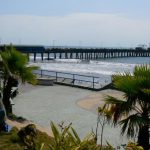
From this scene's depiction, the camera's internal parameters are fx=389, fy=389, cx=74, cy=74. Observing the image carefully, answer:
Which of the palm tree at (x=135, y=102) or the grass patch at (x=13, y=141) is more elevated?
the palm tree at (x=135, y=102)

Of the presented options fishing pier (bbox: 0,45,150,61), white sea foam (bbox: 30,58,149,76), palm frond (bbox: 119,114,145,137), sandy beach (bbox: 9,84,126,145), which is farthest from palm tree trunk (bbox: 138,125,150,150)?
fishing pier (bbox: 0,45,150,61)

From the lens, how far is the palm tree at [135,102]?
24.6ft

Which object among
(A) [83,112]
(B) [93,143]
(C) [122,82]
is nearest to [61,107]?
(A) [83,112]

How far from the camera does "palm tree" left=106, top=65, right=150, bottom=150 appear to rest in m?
7.50

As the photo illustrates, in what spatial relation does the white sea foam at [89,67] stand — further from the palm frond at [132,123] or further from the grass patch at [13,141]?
the palm frond at [132,123]

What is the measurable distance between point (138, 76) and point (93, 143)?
269 cm

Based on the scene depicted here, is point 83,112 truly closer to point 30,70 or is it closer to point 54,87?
point 30,70

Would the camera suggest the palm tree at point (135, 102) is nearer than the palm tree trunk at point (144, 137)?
Yes

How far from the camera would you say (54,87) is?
23500 millimetres

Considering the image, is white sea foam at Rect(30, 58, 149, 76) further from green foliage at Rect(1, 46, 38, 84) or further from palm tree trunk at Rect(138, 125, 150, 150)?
palm tree trunk at Rect(138, 125, 150, 150)

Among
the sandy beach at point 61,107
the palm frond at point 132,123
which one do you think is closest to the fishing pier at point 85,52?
the sandy beach at point 61,107

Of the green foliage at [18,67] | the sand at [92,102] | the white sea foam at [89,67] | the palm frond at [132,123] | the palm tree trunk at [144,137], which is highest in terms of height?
the green foliage at [18,67]

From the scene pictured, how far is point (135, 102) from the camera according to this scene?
7.82 metres

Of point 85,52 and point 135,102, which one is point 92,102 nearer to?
point 135,102
